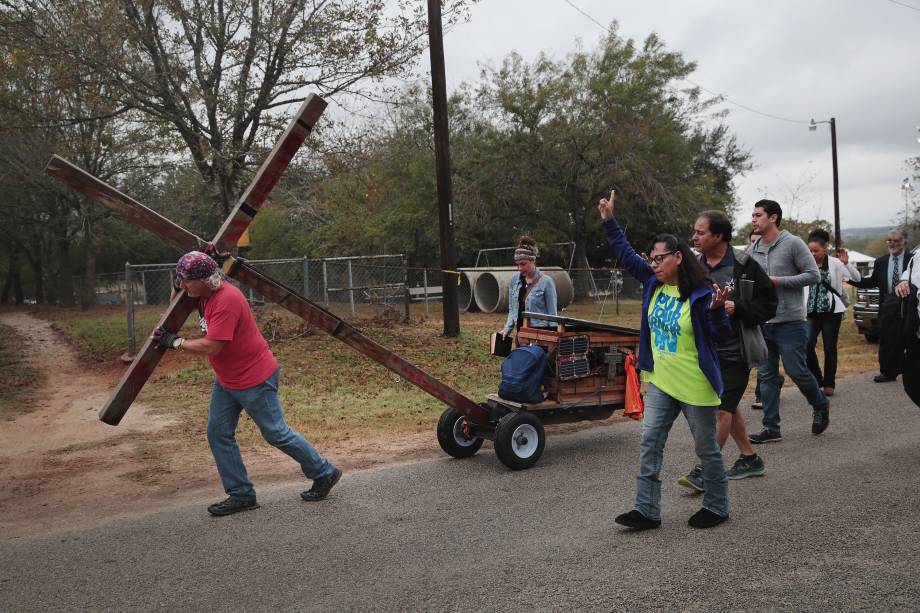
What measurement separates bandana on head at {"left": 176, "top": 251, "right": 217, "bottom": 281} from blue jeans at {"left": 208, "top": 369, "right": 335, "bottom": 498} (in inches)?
34.9

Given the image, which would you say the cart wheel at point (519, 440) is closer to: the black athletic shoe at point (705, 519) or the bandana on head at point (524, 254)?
the bandana on head at point (524, 254)

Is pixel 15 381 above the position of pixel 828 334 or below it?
below

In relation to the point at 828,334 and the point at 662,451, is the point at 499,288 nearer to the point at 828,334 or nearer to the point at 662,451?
the point at 828,334

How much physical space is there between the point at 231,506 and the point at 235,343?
3.71 ft

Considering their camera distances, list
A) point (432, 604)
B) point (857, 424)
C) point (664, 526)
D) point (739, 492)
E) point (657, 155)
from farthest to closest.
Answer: point (657, 155)
point (857, 424)
point (739, 492)
point (664, 526)
point (432, 604)

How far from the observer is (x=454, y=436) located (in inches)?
263

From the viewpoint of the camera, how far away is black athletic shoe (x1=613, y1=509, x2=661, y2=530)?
4717 mm

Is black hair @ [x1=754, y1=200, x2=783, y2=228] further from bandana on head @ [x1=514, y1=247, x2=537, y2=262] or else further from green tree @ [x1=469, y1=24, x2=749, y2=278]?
green tree @ [x1=469, y1=24, x2=749, y2=278]

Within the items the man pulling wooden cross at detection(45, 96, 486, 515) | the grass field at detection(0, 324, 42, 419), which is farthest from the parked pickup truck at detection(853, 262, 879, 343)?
the grass field at detection(0, 324, 42, 419)

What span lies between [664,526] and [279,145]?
3.41m

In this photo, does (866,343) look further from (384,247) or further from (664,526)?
(384,247)

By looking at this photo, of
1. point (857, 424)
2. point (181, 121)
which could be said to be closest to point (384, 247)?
point (181, 121)

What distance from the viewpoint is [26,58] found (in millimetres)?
13492

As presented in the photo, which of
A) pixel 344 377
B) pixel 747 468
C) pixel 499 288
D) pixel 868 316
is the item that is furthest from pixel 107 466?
pixel 499 288
